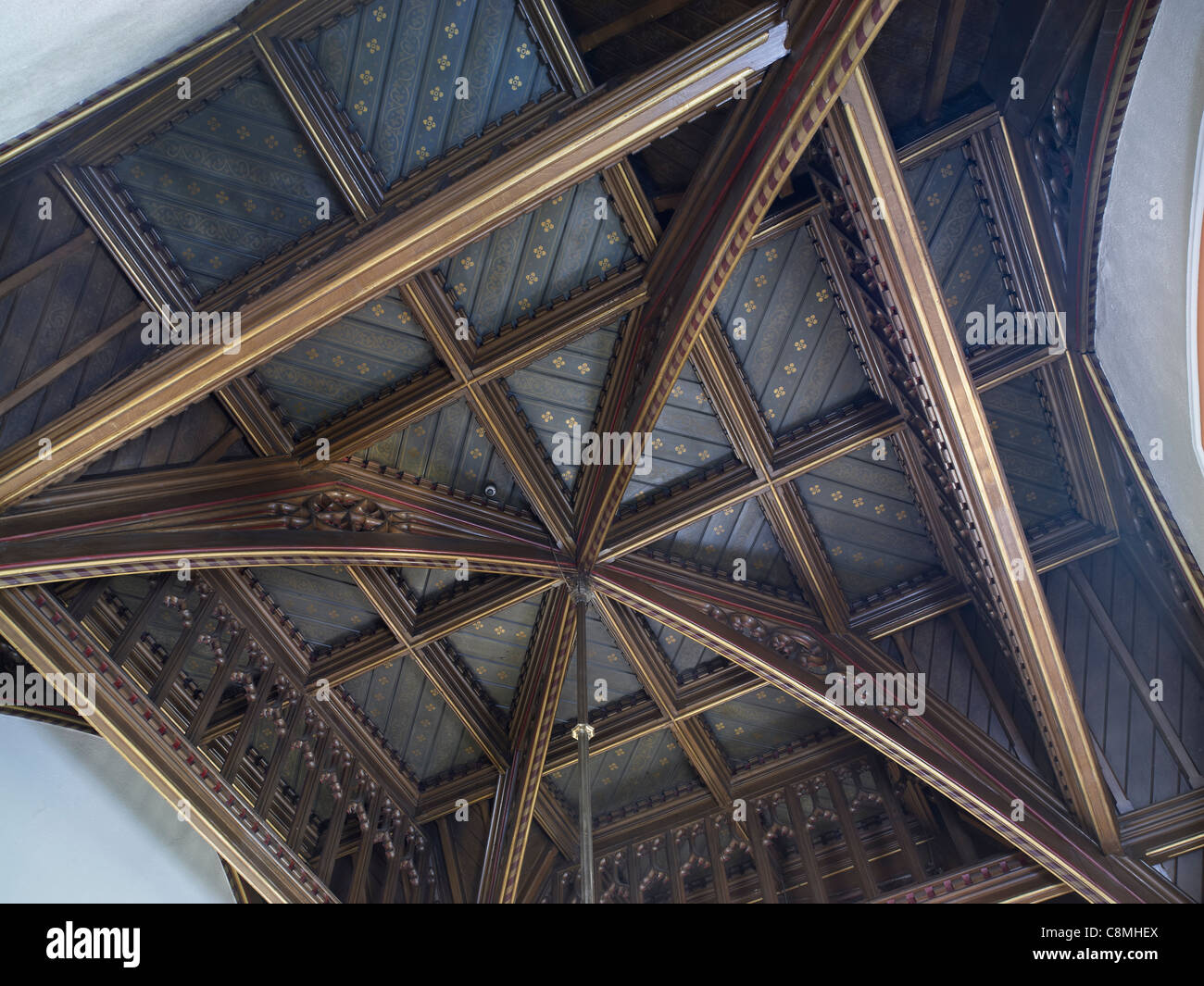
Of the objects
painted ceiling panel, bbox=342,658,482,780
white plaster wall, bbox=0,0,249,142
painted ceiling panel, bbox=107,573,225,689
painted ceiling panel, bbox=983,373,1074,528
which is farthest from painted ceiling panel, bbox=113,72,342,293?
painted ceiling panel, bbox=983,373,1074,528

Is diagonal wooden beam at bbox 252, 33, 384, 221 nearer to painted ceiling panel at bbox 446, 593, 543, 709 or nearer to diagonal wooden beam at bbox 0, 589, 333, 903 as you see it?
diagonal wooden beam at bbox 0, 589, 333, 903

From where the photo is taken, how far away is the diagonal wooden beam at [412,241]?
6.93 metres

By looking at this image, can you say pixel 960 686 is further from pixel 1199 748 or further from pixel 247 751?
pixel 247 751

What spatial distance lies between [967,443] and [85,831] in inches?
305

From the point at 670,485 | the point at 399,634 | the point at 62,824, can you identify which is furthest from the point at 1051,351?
the point at 62,824

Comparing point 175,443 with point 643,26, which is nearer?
point 643,26

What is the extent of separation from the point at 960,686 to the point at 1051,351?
131 inches

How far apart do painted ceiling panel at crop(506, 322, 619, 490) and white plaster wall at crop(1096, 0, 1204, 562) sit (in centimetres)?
394

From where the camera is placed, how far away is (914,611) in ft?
32.7

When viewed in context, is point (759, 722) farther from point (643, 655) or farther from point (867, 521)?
point (867, 521)

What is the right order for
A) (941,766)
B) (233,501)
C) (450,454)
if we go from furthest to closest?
(450,454) < (941,766) < (233,501)

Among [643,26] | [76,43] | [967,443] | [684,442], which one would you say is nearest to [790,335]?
[684,442]

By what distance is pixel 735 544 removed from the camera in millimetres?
10031

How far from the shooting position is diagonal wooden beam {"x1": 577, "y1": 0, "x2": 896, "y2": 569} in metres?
6.52
